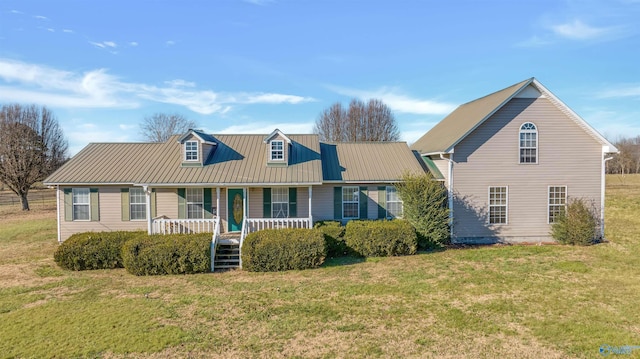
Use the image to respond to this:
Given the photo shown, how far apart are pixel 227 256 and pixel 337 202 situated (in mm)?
5898

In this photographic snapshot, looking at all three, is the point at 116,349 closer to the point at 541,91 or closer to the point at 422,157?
the point at 422,157

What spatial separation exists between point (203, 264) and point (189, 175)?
5.32 meters

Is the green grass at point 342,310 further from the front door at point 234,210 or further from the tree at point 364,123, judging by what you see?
the tree at point 364,123

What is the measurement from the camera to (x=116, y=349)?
22.8 feet

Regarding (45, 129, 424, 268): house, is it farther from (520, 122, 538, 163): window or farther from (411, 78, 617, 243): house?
Answer: (520, 122, 538, 163): window

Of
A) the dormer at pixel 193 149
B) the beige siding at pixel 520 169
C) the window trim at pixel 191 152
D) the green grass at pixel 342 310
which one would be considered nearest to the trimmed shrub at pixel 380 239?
the green grass at pixel 342 310

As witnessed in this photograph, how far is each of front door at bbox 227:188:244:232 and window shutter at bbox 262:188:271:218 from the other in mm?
1010

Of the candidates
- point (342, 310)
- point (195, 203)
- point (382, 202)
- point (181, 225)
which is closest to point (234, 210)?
point (195, 203)

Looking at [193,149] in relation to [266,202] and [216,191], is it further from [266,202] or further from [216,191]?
[266,202]

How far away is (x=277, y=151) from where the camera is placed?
1750 centimetres

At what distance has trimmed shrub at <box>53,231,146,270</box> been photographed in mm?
12883

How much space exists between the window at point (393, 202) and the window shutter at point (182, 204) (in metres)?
9.74

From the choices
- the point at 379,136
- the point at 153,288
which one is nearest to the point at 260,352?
the point at 153,288

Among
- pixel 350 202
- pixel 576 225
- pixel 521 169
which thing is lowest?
pixel 576 225
